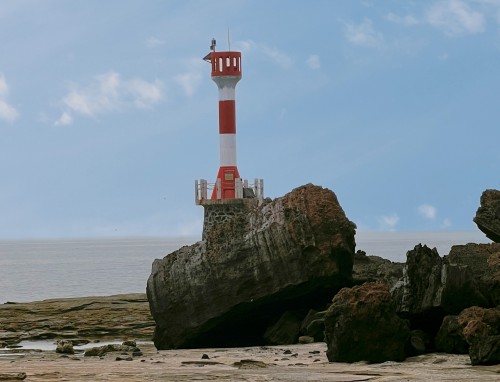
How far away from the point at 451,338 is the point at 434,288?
3.53 feet

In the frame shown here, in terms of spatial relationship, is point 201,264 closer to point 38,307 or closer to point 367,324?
point 367,324

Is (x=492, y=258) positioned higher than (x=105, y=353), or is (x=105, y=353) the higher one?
(x=492, y=258)

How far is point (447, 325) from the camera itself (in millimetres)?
19047

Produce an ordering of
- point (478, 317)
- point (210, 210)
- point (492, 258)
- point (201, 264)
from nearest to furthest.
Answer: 1. point (478, 317)
2. point (492, 258)
3. point (201, 264)
4. point (210, 210)

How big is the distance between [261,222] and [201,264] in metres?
1.36

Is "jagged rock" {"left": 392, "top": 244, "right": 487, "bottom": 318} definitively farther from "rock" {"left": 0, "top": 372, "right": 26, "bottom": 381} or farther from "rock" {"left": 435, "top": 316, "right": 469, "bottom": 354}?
"rock" {"left": 0, "top": 372, "right": 26, "bottom": 381}

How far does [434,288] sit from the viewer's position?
19.8 metres

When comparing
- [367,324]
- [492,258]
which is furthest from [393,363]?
[492,258]

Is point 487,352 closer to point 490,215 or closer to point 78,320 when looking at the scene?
point 490,215

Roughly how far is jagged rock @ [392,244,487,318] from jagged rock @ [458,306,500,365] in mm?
1250

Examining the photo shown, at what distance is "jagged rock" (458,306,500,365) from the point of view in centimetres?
1762

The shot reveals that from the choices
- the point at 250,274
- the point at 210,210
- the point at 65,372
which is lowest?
the point at 65,372

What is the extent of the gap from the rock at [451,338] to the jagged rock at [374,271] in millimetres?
3830

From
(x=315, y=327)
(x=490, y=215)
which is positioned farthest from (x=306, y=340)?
(x=490, y=215)
